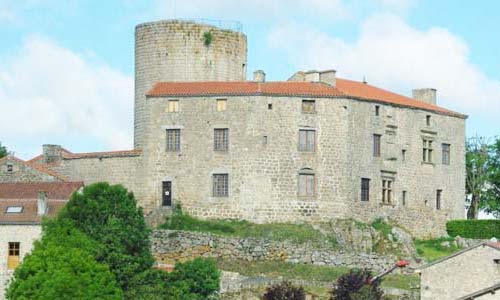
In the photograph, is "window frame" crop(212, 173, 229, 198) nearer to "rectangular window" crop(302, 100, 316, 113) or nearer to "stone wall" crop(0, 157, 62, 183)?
"rectangular window" crop(302, 100, 316, 113)

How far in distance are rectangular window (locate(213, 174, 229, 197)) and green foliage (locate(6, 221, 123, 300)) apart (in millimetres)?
13554

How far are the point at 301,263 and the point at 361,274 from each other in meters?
8.72

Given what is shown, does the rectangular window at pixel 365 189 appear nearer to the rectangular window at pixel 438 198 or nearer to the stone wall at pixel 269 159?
the stone wall at pixel 269 159

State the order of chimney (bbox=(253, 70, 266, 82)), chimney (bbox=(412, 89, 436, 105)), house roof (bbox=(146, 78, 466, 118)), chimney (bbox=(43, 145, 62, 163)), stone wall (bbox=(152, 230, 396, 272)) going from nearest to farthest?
1. stone wall (bbox=(152, 230, 396, 272))
2. house roof (bbox=(146, 78, 466, 118))
3. chimney (bbox=(253, 70, 266, 82))
4. chimney (bbox=(43, 145, 62, 163))
5. chimney (bbox=(412, 89, 436, 105))

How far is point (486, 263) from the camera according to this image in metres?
69.6

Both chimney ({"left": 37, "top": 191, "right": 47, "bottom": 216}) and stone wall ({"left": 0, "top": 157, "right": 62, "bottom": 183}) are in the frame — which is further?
stone wall ({"left": 0, "top": 157, "right": 62, "bottom": 183})

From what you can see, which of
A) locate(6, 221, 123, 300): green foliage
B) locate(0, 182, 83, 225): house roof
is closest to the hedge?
locate(0, 182, 83, 225): house roof

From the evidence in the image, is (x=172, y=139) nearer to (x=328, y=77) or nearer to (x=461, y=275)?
(x=328, y=77)

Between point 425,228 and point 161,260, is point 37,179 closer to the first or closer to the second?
Result: point 161,260

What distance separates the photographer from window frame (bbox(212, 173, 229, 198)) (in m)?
84.1

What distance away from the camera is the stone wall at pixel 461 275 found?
6919 centimetres

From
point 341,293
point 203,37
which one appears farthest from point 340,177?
point 341,293

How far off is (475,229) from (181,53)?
17.5m

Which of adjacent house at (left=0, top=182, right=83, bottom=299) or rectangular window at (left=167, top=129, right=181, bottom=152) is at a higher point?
rectangular window at (left=167, top=129, right=181, bottom=152)
